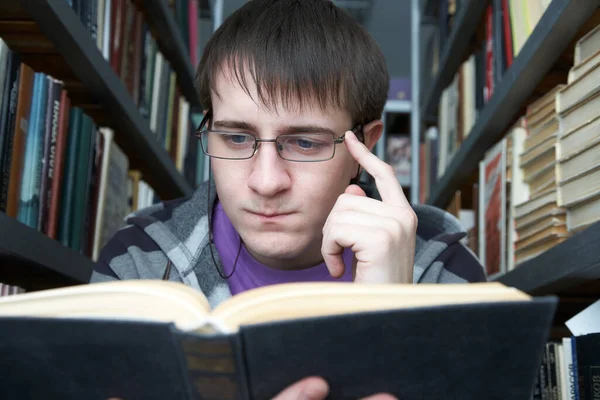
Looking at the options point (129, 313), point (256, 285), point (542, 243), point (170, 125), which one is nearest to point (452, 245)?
point (542, 243)

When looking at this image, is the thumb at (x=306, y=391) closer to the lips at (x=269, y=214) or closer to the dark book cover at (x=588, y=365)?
the lips at (x=269, y=214)

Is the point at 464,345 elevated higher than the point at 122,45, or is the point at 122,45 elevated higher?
the point at 122,45

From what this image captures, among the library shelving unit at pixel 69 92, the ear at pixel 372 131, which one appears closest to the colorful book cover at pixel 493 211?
the ear at pixel 372 131

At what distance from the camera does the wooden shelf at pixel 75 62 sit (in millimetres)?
1160

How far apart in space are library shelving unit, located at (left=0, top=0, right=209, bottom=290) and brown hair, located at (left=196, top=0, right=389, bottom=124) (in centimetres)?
28

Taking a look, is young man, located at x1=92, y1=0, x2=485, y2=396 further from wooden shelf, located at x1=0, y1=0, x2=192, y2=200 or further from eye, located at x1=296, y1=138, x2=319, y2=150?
wooden shelf, located at x1=0, y1=0, x2=192, y2=200

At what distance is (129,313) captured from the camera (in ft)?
1.87

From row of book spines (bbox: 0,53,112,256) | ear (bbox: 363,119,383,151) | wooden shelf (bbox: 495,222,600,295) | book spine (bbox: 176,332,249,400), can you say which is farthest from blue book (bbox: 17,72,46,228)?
wooden shelf (bbox: 495,222,600,295)

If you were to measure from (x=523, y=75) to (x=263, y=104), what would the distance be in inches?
26.6

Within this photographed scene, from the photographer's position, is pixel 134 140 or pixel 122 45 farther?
pixel 134 140

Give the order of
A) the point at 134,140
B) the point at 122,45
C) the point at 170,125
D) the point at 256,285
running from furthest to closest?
the point at 170,125, the point at 134,140, the point at 122,45, the point at 256,285

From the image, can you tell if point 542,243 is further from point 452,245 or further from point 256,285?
point 256,285

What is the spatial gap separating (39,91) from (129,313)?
0.75m

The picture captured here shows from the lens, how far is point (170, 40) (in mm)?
2281
